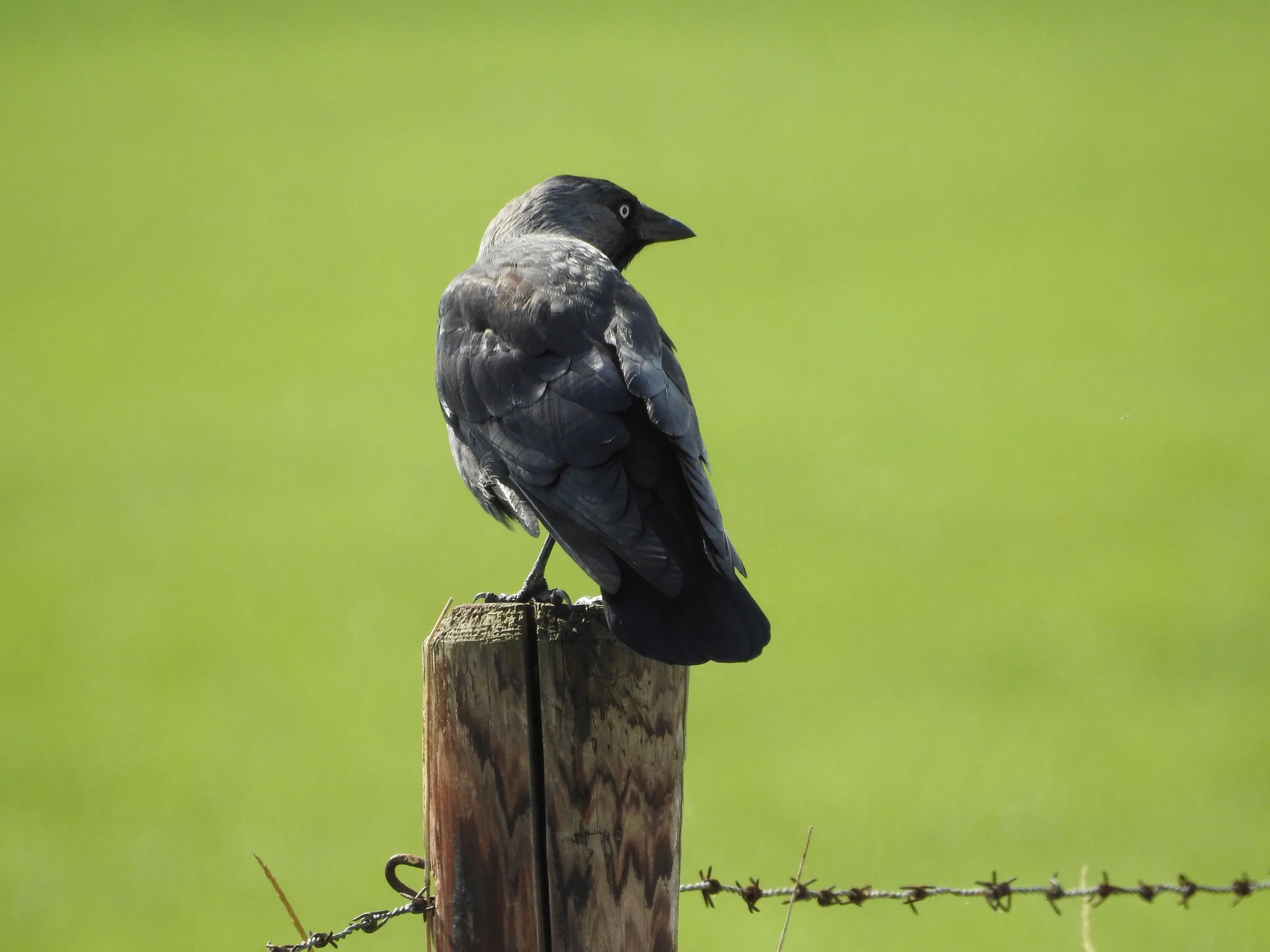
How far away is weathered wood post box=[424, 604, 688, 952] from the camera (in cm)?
270

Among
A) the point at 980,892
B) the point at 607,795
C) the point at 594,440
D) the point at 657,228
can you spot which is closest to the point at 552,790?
the point at 607,795

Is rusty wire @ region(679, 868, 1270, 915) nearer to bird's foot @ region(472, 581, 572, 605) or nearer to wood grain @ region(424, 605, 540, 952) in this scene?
wood grain @ region(424, 605, 540, 952)

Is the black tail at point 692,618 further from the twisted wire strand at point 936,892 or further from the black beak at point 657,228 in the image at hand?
the black beak at point 657,228

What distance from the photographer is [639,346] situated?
158 inches

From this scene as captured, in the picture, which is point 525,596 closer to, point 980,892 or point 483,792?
point 483,792

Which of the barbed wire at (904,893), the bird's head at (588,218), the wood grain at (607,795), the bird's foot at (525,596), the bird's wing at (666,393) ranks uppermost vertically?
the bird's head at (588,218)

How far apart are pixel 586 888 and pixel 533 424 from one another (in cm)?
146

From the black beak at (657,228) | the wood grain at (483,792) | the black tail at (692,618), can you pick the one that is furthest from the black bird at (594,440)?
the black beak at (657,228)

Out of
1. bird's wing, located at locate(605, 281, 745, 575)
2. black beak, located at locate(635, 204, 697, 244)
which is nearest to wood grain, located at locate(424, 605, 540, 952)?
bird's wing, located at locate(605, 281, 745, 575)

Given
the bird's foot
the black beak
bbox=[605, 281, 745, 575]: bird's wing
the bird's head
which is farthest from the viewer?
the black beak

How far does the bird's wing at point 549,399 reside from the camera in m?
3.37

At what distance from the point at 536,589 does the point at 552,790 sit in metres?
1.51

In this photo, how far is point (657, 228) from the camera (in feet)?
18.5

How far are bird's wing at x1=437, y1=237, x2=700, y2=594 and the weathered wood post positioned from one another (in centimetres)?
35
